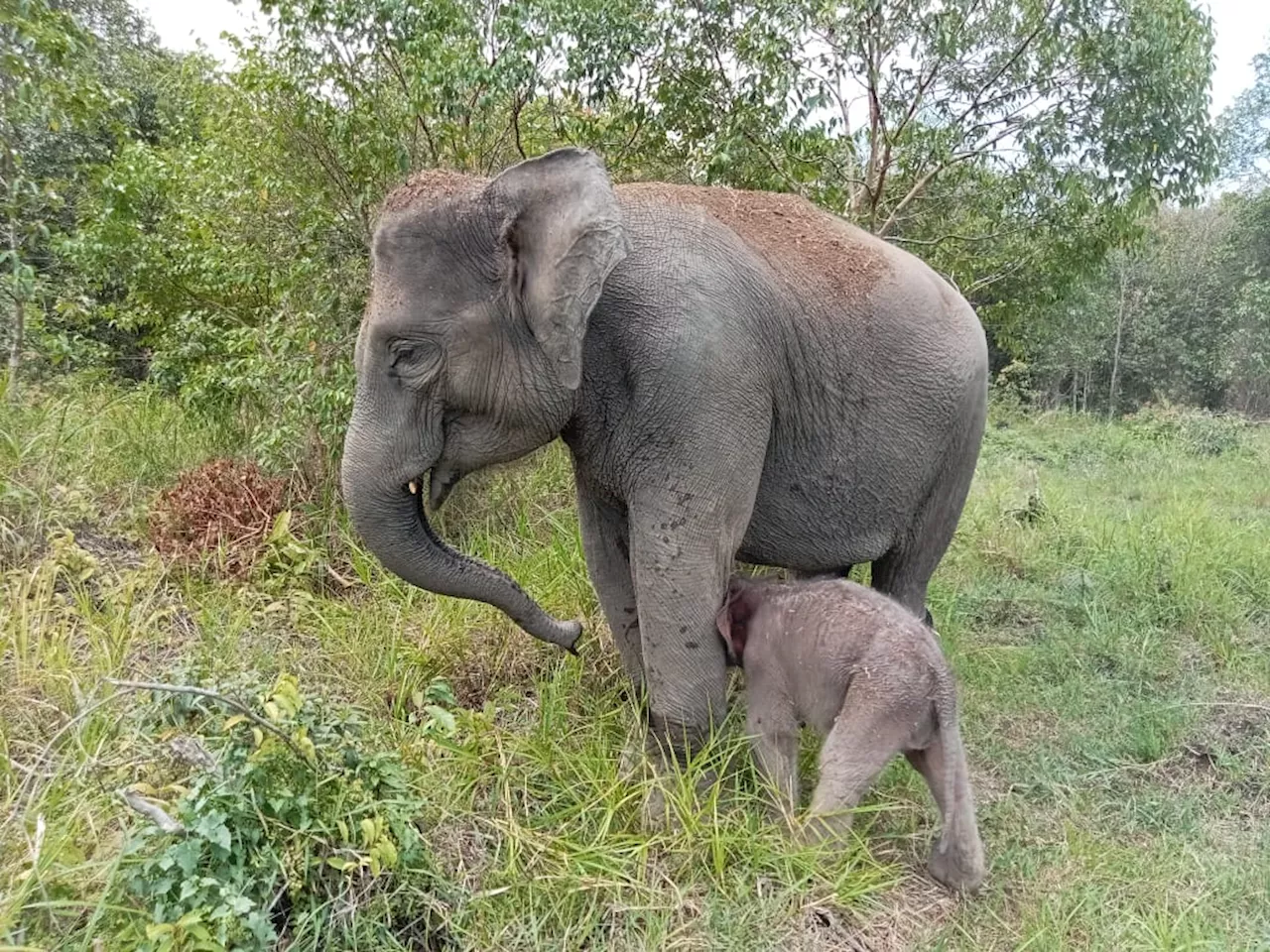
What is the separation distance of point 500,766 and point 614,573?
2.39 ft

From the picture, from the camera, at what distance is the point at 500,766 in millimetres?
2768

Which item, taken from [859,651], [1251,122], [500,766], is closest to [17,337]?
[500,766]

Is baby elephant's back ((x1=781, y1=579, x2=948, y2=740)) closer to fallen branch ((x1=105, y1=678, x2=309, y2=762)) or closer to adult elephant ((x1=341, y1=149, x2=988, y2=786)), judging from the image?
adult elephant ((x1=341, y1=149, x2=988, y2=786))

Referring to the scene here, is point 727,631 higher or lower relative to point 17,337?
lower

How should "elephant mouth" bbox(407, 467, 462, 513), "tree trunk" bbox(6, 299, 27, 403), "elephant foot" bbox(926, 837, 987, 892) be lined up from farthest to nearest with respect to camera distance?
"tree trunk" bbox(6, 299, 27, 403) < "elephant mouth" bbox(407, 467, 462, 513) < "elephant foot" bbox(926, 837, 987, 892)

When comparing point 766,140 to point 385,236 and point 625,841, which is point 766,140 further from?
point 625,841

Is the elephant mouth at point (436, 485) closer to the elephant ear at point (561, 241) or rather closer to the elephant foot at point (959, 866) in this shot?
the elephant ear at point (561, 241)

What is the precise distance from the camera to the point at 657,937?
86.8 inches

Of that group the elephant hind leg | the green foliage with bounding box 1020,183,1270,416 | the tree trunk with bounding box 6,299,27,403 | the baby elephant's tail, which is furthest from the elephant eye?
the green foliage with bounding box 1020,183,1270,416

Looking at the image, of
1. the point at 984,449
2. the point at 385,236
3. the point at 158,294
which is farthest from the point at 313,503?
the point at 984,449

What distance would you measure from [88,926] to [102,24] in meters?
14.1

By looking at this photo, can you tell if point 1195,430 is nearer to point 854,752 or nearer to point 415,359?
point 854,752

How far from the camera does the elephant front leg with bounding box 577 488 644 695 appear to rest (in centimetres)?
309

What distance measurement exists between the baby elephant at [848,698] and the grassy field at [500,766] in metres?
0.14
